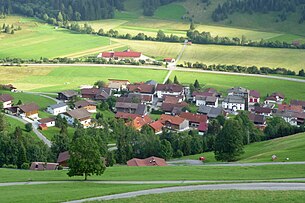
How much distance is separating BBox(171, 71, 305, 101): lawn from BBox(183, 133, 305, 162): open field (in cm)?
3692

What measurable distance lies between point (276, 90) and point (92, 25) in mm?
92695

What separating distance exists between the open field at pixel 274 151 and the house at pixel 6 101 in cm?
3335

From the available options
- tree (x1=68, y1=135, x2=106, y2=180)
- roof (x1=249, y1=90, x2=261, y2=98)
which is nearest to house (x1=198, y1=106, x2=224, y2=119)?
roof (x1=249, y1=90, x2=261, y2=98)

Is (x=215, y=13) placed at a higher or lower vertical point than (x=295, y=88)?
higher

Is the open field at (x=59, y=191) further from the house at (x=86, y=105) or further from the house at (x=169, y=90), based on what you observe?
the house at (x=169, y=90)

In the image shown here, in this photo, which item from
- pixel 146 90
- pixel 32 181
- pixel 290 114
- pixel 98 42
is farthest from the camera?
pixel 98 42

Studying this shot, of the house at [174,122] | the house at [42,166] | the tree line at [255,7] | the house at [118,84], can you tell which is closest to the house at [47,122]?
the house at [174,122]

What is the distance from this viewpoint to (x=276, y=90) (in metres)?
102

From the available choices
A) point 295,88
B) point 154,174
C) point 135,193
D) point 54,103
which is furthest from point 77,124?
point 295,88

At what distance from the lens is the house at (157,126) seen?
2968 inches

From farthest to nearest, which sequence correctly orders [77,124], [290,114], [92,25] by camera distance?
[92,25] < [290,114] < [77,124]

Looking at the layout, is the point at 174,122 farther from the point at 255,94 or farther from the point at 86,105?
the point at 255,94

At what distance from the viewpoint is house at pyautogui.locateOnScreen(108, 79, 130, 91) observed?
101m

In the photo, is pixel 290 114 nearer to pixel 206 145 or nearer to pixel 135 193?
pixel 206 145
